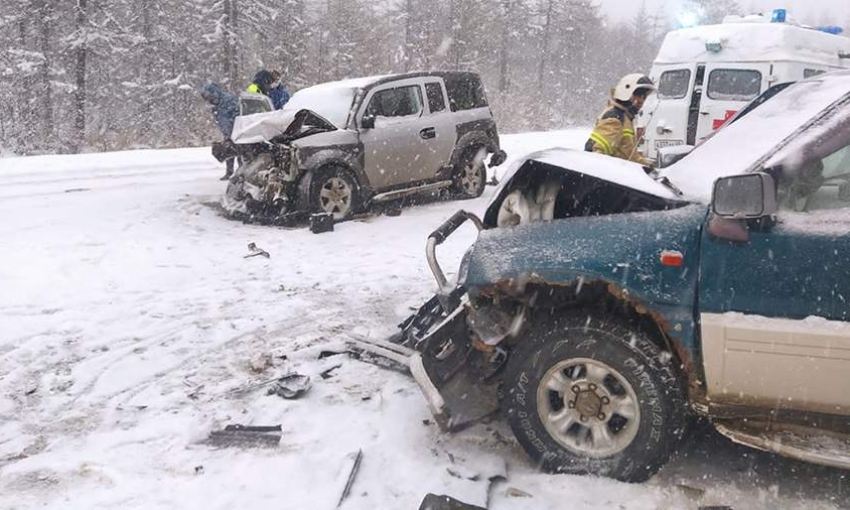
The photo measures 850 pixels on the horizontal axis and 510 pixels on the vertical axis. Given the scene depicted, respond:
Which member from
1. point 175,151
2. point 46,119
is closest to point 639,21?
point 46,119

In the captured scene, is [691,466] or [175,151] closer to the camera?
[691,466]

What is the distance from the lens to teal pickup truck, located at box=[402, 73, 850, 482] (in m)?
2.78

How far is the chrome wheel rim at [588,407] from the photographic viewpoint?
314 cm

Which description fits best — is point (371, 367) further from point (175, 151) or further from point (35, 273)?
point (175, 151)

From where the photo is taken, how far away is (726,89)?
38.0 feet

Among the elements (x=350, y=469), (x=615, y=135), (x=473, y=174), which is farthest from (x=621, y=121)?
(x=473, y=174)

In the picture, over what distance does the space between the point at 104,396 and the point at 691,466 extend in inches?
137

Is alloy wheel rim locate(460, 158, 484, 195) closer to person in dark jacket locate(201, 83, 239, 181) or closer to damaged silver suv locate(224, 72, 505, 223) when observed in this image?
damaged silver suv locate(224, 72, 505, 223)

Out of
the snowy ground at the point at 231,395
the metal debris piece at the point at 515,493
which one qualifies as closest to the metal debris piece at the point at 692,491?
the snowy ground at the point at 231,395

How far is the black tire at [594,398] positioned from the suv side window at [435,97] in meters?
7.32

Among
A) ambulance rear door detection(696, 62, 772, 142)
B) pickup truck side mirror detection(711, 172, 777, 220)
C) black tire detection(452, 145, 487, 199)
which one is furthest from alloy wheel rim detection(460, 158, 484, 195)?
pickup truck side mirror detection(711, 172, 777, 220)

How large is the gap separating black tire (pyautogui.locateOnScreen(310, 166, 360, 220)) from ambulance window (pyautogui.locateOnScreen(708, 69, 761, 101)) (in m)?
6.76

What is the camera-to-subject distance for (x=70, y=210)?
922 cm

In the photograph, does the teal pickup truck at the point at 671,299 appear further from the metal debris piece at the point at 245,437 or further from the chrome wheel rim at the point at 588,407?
the metal debris piece at the point at 245,437
